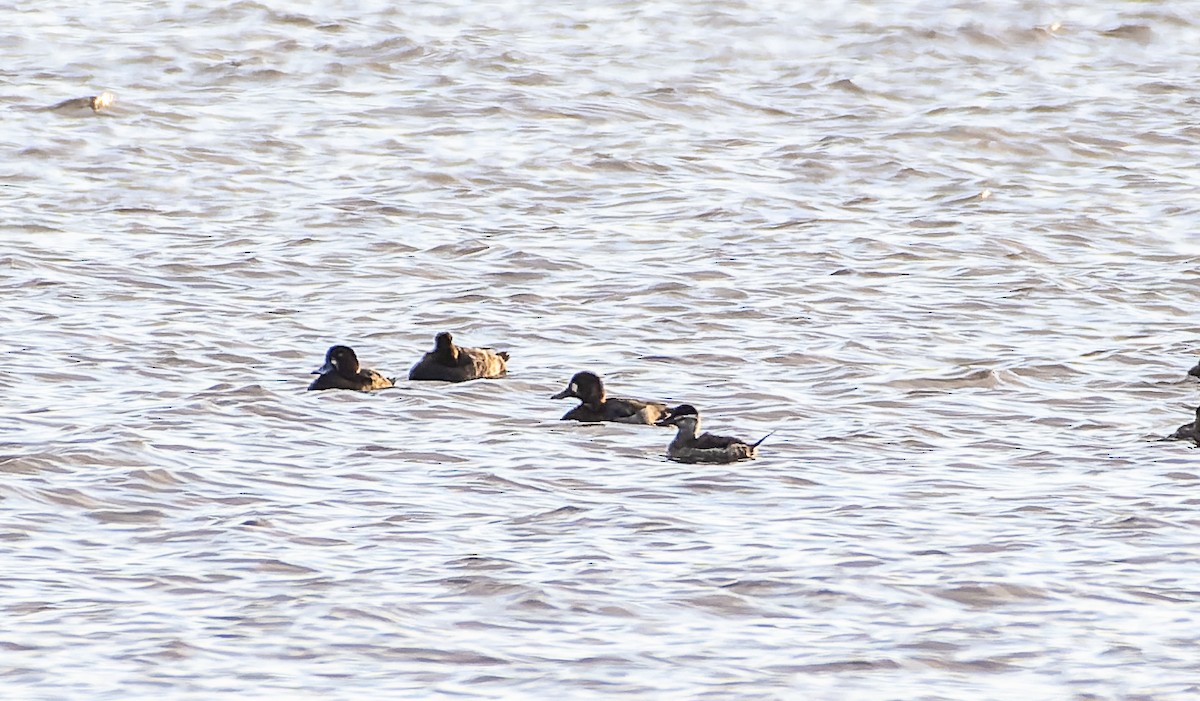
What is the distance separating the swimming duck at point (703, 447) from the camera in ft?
42.0

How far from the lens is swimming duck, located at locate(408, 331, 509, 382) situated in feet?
48.9

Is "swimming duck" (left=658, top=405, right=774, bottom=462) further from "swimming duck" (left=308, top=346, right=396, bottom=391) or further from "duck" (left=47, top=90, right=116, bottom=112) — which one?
"duck" (left=47, top=90, right=116, bottom=112)

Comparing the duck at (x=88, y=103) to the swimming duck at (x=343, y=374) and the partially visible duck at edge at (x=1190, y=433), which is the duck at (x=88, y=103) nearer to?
the swimming duck at (x=343, y=374)

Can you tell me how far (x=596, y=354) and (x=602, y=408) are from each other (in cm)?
229

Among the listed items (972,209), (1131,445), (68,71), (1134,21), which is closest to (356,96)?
(68,71)

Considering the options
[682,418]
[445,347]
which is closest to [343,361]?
[445,347]

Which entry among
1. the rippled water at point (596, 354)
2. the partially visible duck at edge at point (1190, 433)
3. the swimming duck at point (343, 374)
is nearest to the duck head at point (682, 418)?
the rippled water at point (596, 354)

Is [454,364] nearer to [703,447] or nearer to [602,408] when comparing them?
[602,408]

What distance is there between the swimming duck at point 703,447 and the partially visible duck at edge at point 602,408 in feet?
2.40

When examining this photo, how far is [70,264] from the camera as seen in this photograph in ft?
60.6

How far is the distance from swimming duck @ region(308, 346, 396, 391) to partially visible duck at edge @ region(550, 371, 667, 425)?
A: 1435mm

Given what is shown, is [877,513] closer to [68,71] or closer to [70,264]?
[70,264]

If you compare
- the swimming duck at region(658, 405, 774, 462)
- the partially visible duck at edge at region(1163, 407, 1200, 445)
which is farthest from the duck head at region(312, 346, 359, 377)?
the partially visible duck at edge at region(1163, 407, 1200, 445)

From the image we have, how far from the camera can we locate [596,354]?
1619 cm
